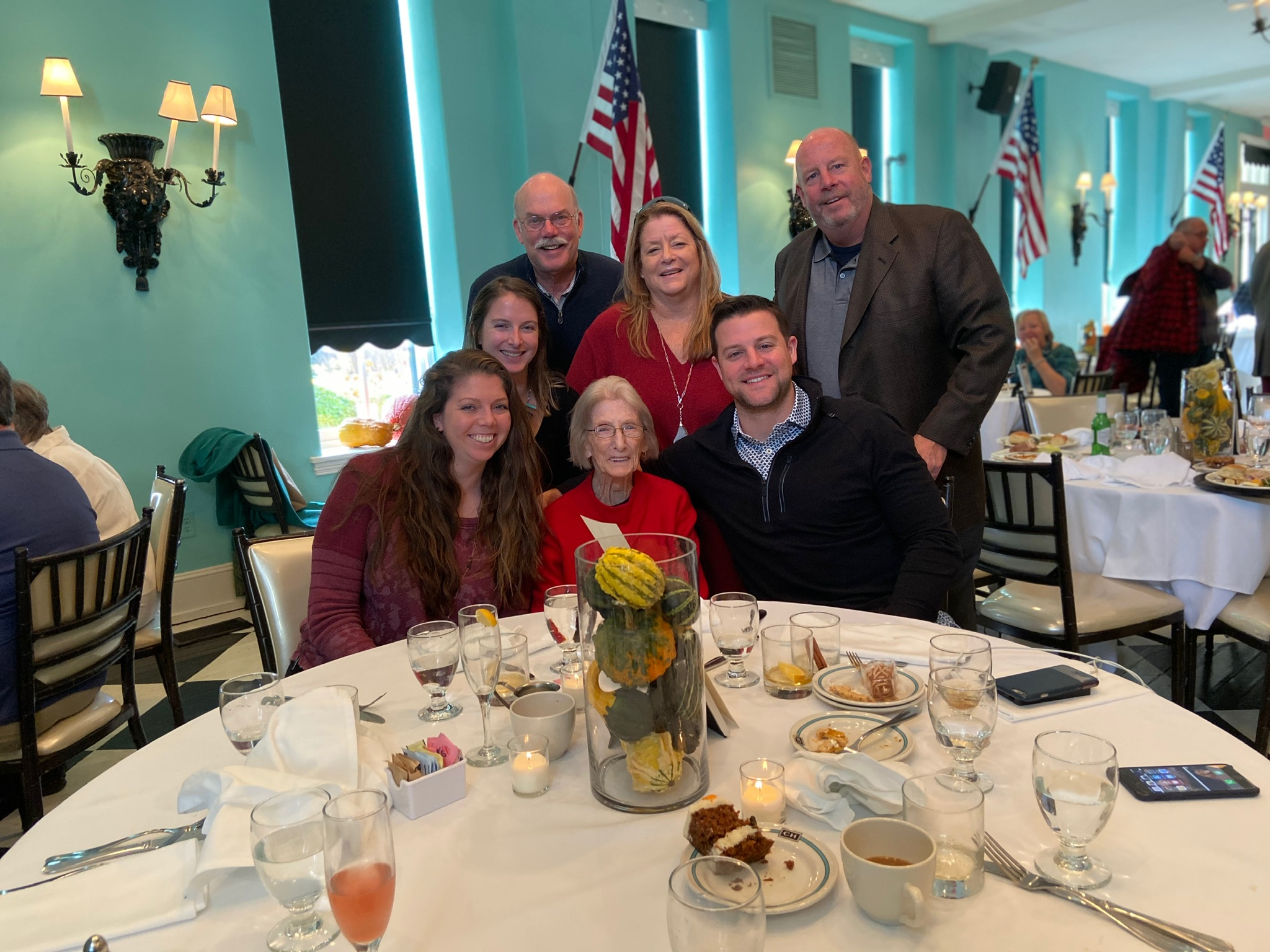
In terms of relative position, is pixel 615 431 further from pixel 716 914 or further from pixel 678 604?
pixel 716 914

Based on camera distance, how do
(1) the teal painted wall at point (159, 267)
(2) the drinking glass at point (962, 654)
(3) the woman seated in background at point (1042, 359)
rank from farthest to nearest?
(3) the woman seated in background at point (1042, 359)
(1) the teal painted wall at point (159, 267)
(2) the drinking glass at point (962, 654)

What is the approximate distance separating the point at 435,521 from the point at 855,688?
1082 mm

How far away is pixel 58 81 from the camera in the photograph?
3.76 m

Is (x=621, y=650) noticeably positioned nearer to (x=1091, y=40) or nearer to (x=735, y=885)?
(x=735, y=885)

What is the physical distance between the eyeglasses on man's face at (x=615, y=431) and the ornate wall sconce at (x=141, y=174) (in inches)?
124

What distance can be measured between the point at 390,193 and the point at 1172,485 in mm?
4447

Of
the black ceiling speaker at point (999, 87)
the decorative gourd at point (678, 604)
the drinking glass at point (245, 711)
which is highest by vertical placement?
the black ceiling speaker at point (999, 87)

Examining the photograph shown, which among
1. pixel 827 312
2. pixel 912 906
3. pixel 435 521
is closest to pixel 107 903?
pixel 912 906

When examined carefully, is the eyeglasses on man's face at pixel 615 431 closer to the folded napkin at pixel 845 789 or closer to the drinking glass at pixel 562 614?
the drinking glass at pixel 562 614

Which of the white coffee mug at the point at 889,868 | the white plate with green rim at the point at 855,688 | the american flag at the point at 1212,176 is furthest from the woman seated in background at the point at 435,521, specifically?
the american flag at the point at 1212,176

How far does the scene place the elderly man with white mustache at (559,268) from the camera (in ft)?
9.39

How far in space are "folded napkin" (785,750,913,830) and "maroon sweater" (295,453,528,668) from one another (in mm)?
1080

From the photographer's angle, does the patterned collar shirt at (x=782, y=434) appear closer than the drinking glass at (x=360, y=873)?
No

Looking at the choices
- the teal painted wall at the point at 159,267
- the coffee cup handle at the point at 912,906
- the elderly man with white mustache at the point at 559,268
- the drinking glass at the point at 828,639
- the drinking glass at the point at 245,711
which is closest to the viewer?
the coffee cup handle at the point at 912,906
